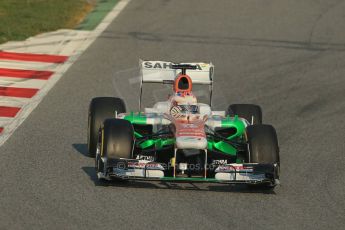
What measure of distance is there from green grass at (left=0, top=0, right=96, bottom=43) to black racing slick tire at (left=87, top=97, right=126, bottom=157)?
824 cm

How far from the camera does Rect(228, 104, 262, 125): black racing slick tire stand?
52.4ft

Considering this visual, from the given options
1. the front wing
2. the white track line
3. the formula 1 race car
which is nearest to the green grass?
the white track line

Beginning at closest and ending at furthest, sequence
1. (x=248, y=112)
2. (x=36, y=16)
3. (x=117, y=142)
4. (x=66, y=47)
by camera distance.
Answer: (x=117, y=142) → (x=248, y=112) → (x=66, y=47) → (x=36, y=16)

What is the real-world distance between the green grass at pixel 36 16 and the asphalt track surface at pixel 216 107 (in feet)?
3.37

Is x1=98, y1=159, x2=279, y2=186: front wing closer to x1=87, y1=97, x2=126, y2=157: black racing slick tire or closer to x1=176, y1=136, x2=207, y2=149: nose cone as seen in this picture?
x1=176, y1=136, x2=207, y2=149: nose cone

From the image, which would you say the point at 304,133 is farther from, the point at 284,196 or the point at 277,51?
the point at 277,51

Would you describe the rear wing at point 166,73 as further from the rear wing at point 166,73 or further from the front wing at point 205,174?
the front wing at point 205,174

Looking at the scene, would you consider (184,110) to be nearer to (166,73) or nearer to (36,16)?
(166,73)

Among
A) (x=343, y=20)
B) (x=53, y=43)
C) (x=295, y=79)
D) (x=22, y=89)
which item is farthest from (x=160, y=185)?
(x=343, y=20)

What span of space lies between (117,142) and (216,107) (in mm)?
4034

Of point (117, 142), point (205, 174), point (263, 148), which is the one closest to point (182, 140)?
point (205, 174)

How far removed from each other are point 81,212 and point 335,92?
8990mm

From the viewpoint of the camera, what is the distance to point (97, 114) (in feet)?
50.8

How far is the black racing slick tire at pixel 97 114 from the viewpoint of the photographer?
15.4m
